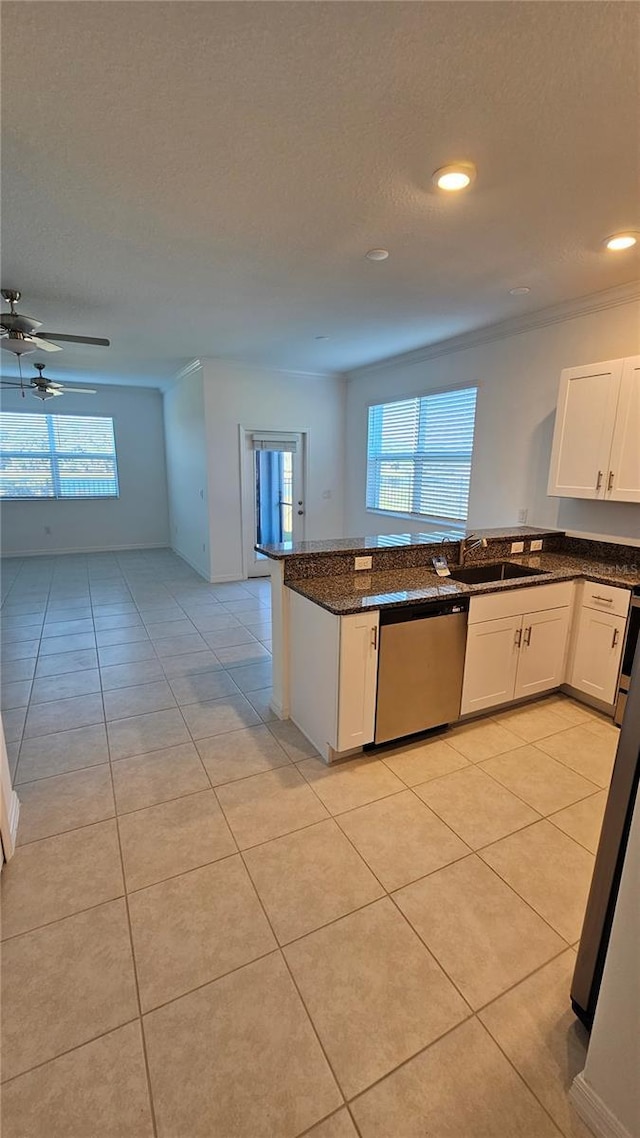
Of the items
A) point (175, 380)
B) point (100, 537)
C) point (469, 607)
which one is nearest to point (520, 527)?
point (469, 607)

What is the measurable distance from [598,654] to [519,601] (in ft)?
2.30

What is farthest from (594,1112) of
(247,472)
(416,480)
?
(247,472)

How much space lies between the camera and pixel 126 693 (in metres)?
3.18

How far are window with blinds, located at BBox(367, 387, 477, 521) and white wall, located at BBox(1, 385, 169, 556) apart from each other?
4.13 metres

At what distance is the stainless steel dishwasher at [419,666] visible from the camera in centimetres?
238

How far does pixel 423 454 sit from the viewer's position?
5277 mm

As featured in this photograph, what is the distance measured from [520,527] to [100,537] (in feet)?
22.5

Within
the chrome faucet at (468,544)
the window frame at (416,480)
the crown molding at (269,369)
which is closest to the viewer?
the chrome faucet at (468,544)

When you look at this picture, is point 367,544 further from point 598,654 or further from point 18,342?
Answer: point 18,342

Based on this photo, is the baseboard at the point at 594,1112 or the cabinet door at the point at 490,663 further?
the cabinet door at the point at 490,663

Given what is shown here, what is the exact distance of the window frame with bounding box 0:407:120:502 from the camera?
7219 mm

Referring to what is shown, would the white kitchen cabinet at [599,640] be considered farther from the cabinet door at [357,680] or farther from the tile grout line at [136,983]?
the tile grout line at [136,983]

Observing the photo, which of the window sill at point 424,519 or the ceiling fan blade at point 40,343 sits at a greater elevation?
the ceiling fan blade at point 40,343

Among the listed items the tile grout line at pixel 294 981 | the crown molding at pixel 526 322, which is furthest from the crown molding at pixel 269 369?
the tile grout line at pixel 294 981
